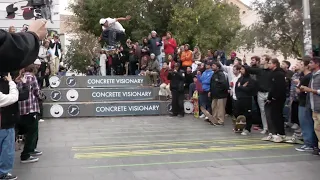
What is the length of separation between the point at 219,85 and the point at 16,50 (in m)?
10.1

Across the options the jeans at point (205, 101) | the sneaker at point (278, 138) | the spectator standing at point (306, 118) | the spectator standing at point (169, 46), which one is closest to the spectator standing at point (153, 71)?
the spectator standing at point (169, 46)

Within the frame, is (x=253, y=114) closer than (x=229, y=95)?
Yes

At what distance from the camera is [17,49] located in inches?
67.8

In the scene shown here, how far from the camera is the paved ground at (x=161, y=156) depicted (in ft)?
19.9

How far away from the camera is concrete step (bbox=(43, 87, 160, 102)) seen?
46.3 feet

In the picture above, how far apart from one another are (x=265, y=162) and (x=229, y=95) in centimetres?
609

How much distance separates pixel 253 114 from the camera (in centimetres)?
1114

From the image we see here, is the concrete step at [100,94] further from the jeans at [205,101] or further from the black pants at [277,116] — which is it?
the black pants at [277,116]

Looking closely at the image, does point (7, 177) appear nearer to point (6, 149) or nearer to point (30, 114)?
point (6, 149)

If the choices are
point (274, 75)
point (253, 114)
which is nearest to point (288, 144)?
point (274, 75)

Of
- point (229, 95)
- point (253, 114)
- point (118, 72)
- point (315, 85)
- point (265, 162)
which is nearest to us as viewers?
point (265, 162)

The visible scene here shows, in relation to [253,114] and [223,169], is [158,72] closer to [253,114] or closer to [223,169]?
[253,114]

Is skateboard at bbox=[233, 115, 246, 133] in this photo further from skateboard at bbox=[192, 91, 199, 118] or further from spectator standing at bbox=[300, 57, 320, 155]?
skateboard at bbox=[192, 91, 199, 118]

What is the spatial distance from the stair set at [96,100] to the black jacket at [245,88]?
4.25 metres
